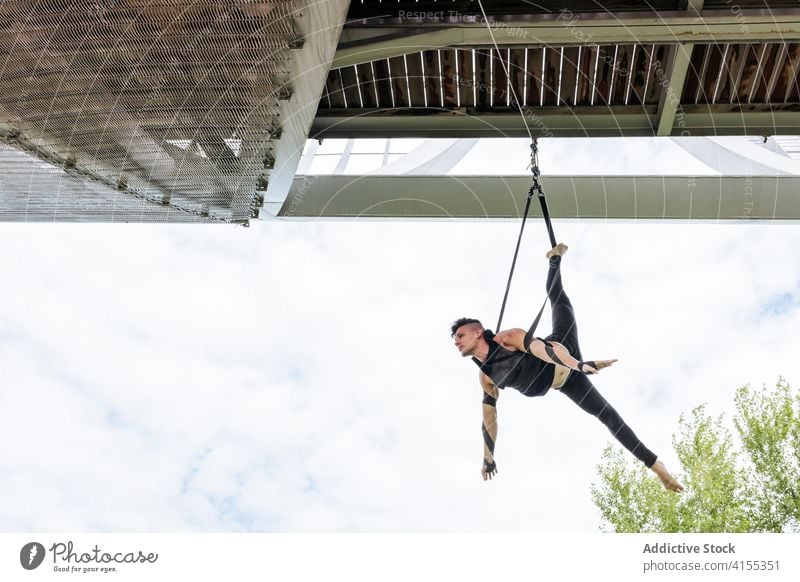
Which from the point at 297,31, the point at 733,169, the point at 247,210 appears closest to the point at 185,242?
the point at 247,210

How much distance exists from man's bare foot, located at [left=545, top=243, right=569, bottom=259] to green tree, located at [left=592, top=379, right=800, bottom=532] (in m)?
1.33

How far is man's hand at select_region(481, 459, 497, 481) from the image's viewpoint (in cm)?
420

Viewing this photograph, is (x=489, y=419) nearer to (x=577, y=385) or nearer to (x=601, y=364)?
(x=577, y=385)

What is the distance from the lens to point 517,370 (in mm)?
4246

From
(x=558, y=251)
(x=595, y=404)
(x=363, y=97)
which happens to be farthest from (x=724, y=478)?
(x=363, y=97)

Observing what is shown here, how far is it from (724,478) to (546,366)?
2332 millimetres

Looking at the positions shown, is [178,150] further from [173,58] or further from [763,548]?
[763,548]

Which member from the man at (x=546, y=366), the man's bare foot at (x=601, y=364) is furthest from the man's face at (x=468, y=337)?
the man's bare foot at (x=601, y=364)

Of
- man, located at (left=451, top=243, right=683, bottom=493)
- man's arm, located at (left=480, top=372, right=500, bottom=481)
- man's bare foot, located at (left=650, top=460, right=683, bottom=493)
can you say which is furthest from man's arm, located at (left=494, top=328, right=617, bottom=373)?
man's bare foot, located at (left=650, top=460, right=683, bottom=493)

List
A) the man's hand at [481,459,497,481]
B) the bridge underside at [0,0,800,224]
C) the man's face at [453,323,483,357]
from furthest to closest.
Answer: the man's face at [453,323,483,357]
the man's hand at [481,459,497,481]
the bridge underside at [0,0,800,224]

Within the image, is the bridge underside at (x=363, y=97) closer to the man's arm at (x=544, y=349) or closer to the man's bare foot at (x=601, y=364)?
the man's arm at (x=544, y=349)

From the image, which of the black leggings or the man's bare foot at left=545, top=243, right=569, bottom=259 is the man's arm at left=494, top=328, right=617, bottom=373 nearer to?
the black leggings

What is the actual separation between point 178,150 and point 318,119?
1153 millimetres

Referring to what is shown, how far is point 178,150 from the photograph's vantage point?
3963 millimetres
